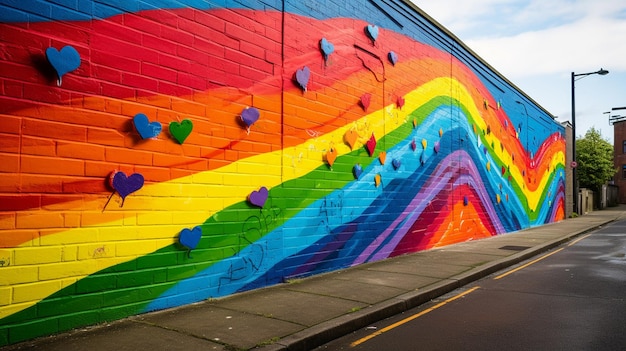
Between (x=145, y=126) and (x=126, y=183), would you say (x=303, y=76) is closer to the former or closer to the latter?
(x=145, y=126)

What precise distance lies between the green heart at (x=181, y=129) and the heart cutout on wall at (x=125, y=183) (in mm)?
704

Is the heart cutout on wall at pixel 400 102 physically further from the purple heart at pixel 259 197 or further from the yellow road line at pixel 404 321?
the purple heart at pixel 259 197

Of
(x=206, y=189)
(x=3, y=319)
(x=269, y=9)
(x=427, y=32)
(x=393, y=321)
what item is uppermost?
(x=427, y=32)

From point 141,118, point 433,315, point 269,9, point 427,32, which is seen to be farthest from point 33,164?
point 427,32

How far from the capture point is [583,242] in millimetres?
14875

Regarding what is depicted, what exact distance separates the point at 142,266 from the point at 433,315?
3.73m

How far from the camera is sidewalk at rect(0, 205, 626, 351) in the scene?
4.31 m

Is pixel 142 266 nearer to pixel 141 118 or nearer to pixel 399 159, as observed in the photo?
pixel 141 118

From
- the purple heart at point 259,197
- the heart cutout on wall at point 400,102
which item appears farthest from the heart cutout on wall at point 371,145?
the purple heart at point 259,197

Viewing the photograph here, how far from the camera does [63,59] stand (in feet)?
14.8

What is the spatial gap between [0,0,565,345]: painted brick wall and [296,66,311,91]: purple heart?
2cm

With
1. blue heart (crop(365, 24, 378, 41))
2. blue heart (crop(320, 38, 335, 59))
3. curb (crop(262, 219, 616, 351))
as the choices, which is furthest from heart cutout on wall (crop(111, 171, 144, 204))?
blue heart (crop(365, 24, 378, 41))

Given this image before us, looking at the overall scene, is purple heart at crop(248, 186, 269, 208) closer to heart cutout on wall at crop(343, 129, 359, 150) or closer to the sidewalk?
the sidewalk

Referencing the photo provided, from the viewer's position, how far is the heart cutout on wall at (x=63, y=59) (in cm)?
441
